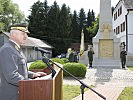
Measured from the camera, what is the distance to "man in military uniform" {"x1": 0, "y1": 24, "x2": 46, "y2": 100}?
3.55 metres

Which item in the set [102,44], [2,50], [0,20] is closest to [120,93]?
[2,50]

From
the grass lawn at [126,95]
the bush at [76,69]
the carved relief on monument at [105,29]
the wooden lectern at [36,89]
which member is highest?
the carved relief on monument at [105,29]

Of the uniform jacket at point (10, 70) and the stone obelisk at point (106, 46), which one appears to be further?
the stone obelisk at point (106, 46)

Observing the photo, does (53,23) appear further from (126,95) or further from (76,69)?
(126,95)

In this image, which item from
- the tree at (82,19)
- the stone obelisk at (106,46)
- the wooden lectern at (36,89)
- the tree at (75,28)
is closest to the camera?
the wooden lectern at (36,89)

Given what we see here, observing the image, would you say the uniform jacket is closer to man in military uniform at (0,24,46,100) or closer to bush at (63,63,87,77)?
A: man in military uniform at (0,24,46,100)

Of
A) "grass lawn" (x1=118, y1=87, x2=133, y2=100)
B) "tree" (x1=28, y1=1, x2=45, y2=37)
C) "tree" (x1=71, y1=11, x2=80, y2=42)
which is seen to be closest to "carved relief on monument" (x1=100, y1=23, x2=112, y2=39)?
"grass lawn" (x1=118, y1=87, x2=133, y2=100)

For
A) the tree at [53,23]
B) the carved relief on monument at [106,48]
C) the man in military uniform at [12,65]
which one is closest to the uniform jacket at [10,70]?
the man in military uniform at [12,65]

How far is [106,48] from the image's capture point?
2708 centimetres

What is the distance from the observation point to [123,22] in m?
40.9

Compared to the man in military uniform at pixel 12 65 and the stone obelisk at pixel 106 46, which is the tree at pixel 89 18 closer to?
the stone obelisk at pixel 106 46

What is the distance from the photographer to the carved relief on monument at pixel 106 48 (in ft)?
88.5

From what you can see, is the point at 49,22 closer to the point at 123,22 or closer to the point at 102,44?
the point at 123,22

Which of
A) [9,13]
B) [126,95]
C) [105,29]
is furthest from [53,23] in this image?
[126,95]
